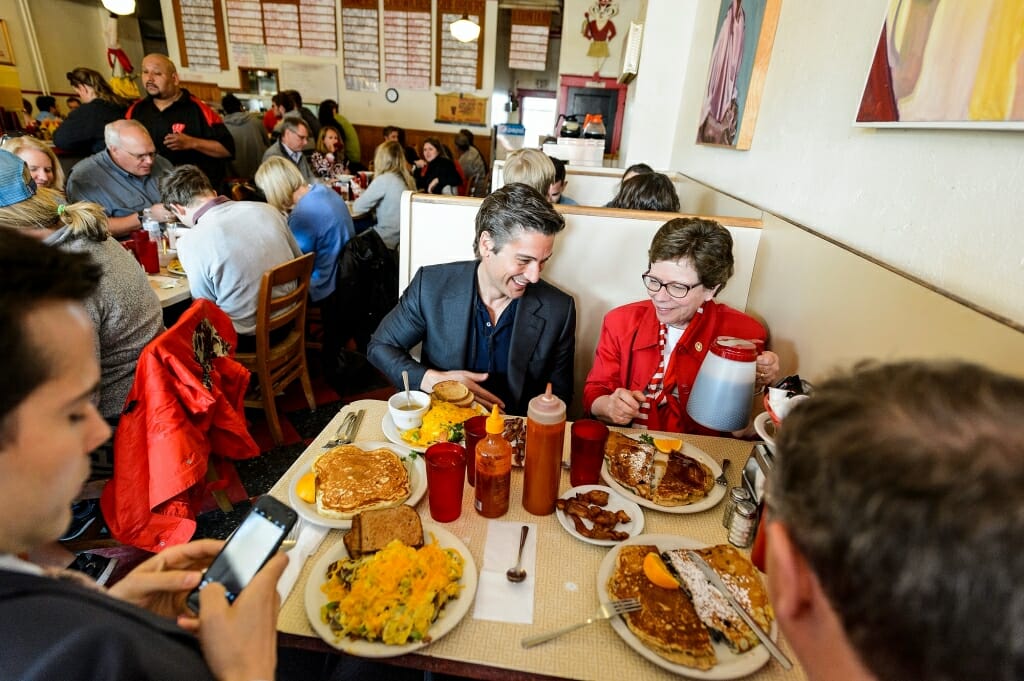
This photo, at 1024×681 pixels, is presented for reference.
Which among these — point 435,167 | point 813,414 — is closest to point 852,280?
point 813,414

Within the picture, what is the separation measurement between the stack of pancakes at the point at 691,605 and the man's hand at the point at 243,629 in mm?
535

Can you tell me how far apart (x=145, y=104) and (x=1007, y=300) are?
489cm

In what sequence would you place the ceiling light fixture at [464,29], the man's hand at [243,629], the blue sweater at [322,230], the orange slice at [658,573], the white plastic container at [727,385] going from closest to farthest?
the man's hand at [243,629] → the orange slice at [658,573] → the white plastic container at [727,385] → the blue sweater at [322,230] → the ceiling light fixture at [464,29]

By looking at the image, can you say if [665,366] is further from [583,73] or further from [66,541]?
[583,73]

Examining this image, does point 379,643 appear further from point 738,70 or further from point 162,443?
point 738,70

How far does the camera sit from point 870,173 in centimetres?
139

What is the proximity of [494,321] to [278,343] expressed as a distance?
5.07ft

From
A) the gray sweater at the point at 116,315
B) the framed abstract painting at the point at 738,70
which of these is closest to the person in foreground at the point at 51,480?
the gray sweater at the point at 116,315

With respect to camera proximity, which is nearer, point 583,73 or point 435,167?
point 435,167

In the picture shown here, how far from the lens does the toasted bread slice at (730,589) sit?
2.64 feet

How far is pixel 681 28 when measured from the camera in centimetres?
399

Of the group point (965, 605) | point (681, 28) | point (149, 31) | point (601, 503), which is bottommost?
point (601, 503)

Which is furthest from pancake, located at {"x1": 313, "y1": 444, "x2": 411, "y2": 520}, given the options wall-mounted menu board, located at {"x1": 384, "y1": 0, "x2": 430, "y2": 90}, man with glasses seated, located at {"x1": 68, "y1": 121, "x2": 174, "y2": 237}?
wall-mounted menu board, located at {"x1": 384, "y1": 0, "x2": 430, "y2": 90}

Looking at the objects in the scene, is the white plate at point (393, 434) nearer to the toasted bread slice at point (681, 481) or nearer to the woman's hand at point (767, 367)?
the toasted bread slice at point (681, 481)
